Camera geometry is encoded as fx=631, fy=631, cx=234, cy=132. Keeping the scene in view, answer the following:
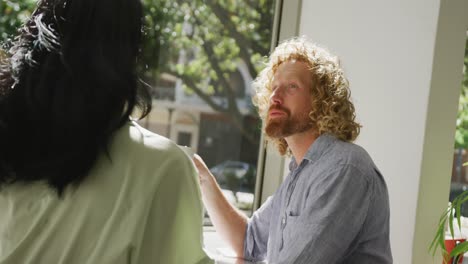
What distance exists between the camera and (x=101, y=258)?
947 millimetres

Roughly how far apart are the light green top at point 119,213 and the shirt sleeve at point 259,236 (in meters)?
1.05

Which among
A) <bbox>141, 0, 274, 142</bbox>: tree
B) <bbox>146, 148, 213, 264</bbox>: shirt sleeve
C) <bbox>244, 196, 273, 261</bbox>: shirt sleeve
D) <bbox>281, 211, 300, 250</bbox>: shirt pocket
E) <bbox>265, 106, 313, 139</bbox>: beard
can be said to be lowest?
<bbox>244, 196, 273, 261</bbox>: shirt sleeve

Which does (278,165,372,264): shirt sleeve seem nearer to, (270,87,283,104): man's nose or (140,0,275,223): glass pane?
(270,87,283,104): man's nose

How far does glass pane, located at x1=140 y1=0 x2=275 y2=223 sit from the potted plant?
0.85m

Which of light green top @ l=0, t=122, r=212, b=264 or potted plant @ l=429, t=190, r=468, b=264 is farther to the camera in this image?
potted plant @ l=429, t=190, r=468, b=264

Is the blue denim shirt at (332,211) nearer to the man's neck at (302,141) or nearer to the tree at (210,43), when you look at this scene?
the man's neck at (302,141)

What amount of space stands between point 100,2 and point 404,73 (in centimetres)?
146

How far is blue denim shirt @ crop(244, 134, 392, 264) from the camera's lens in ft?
5.31

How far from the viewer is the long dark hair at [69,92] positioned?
97 cm

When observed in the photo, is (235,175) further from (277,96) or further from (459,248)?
(459,248)

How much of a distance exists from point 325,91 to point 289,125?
16 centimetres

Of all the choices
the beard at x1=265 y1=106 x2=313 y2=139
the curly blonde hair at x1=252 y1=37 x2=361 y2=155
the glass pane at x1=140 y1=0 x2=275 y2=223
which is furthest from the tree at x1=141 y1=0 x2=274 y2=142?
the beard at x1=265 y1=106 x2=313 y2=139

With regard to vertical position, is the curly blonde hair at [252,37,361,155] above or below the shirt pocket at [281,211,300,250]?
above

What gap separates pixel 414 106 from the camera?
2172 mm
